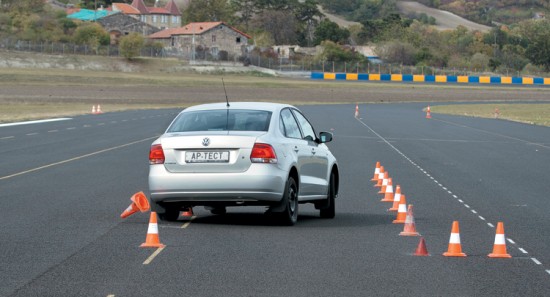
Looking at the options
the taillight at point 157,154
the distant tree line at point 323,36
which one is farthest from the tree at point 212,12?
the taillight at point 157,154

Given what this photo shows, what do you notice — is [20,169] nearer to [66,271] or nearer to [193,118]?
[193,118]

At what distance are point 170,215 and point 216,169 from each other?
50.3 inches

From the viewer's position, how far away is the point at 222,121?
1386 centimetres

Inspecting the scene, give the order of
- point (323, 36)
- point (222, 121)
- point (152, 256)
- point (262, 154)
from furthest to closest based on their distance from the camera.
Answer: point (323, 36) < point (222, 121) < point (262, 154) < point (152, 256)

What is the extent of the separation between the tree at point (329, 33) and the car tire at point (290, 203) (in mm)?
→ 168919

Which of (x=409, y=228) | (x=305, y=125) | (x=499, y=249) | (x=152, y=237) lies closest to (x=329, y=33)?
(x=305, y=125)

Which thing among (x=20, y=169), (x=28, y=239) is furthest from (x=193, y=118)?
(x=20, y=169)

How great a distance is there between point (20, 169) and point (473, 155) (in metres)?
13.3

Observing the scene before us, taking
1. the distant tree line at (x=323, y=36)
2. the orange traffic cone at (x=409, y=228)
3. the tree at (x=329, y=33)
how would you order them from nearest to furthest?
1. the orange traffic cone at (x=409, y=228)
2. the distant tree line at (x=323, y=36)
3. the tree at (x=329, y=33)

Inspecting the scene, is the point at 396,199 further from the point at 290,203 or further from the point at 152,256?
the point at 152,256

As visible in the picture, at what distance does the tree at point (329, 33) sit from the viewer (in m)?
183

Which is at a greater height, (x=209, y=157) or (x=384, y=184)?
(x=209, y=157)

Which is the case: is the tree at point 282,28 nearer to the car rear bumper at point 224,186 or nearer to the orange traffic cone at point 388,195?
the orange traffic cone at point 388,195

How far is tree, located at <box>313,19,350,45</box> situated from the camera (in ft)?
599
